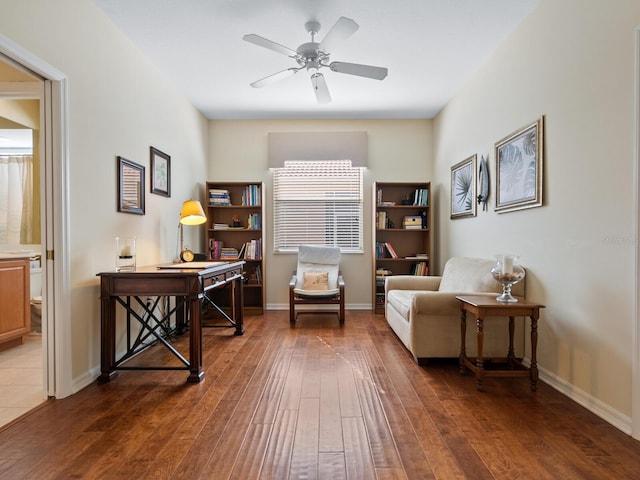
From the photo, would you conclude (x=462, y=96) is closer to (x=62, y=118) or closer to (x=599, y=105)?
(x=599, y=105)

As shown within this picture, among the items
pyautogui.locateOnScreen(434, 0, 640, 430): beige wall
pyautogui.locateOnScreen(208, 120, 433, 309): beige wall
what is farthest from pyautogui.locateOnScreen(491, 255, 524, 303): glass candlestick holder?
pyautogui.locateOnScreen(208, 120, 433, 309): beige wall

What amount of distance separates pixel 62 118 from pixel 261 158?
3.29 m

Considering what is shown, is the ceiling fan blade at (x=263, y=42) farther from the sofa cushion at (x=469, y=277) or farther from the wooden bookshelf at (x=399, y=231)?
the wooden bookshelf at (x=399, y=231)

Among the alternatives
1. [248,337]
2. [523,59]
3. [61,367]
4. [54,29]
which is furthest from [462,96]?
[61,367]

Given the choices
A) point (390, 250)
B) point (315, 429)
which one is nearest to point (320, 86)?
point (390, 250)

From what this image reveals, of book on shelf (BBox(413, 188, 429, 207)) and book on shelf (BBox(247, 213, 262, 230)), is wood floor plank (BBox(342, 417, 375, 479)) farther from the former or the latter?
book on shelf (BBox(413, 188, 429, 207))

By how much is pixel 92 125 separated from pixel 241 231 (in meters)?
2.90

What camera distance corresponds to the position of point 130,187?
333 centimetres

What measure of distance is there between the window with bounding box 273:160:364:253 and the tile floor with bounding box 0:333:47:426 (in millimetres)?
3081

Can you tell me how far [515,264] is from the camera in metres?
2.73

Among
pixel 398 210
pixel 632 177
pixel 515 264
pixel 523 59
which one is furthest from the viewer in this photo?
pixel 398 210

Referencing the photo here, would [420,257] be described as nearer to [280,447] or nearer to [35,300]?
[280,447]

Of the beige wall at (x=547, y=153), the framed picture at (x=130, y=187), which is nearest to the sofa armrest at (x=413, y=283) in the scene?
the beige wall at (x=547, y=153)

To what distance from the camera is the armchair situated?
4719mm
